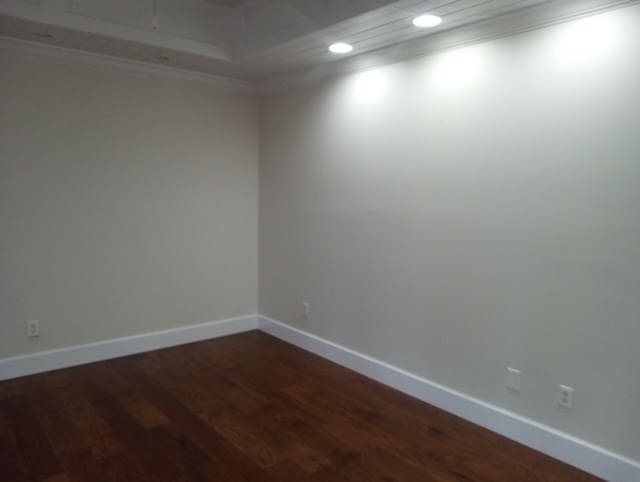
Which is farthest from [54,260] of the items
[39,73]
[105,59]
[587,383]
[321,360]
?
[587,383]

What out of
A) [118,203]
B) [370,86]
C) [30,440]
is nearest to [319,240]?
[370,86]

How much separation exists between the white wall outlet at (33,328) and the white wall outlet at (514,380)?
335 centimetres

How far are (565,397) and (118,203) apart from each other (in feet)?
11.4

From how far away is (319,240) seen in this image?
159 inches

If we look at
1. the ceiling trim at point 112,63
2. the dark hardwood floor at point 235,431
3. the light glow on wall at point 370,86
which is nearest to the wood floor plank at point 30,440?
the dark hardwood floor at point 235,431

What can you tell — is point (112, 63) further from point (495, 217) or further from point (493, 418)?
point (493, 418)

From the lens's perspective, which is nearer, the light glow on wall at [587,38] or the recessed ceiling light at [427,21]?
the light glow on wall at [587,38]

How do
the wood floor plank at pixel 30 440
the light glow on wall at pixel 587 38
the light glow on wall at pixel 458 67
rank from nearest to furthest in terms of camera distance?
the light glow on wall at pixel 587 38, the wood floor plank at pixel 30 440, the light glow on wall at pixel 458 67

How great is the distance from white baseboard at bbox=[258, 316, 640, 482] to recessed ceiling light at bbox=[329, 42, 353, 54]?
2.29 m

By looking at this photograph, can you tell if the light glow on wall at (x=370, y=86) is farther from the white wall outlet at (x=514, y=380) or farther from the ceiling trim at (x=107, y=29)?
the white wall outlet at (x=514, y=380)

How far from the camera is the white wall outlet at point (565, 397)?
2.49 meters

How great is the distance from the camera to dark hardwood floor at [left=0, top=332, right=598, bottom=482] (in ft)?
7.92

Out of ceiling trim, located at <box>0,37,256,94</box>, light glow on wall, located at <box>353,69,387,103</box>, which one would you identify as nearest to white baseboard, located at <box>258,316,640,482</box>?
light glow on wall, located at <box>353,69,387,103</box>

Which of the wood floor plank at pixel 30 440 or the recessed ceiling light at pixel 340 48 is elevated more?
the recessed ceiling light at pixel 340 48
